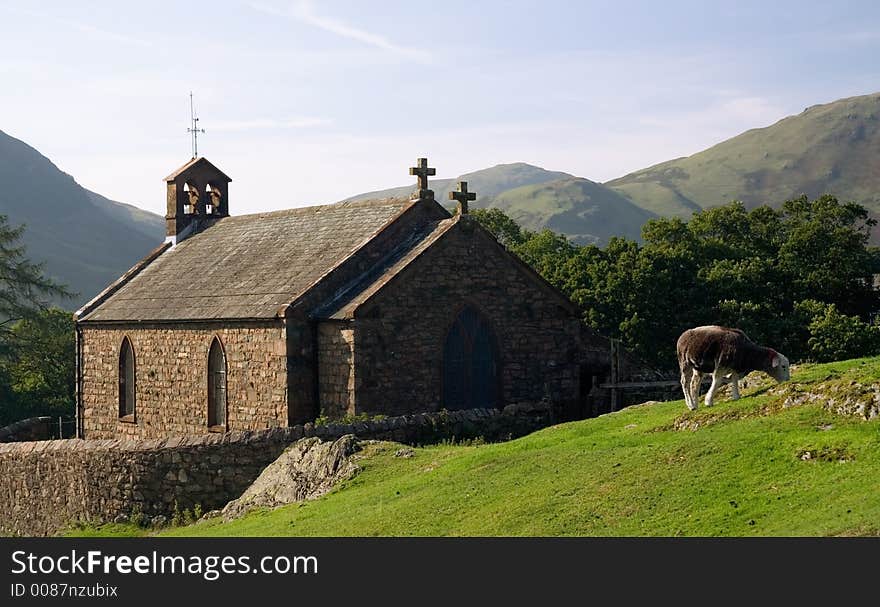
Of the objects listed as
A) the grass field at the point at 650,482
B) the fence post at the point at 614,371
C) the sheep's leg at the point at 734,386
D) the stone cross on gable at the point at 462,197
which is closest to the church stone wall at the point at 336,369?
the stone cross on gable at the point at 462,197

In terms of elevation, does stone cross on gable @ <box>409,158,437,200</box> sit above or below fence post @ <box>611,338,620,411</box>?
above

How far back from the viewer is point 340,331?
30.5 metres

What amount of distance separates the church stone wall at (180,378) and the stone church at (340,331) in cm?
5

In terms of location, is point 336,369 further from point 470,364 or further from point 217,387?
point 217,387

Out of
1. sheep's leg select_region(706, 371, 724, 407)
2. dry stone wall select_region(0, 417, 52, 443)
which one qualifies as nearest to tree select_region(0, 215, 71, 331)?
dry stone wall select_region(0, 417, 52, 443)

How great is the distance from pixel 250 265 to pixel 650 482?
2168cm

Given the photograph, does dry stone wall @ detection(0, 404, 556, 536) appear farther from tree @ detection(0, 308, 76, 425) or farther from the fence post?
tree @ detection(0, 308, 76, 425)

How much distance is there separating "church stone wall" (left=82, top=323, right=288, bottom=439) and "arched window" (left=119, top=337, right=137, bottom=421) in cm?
17

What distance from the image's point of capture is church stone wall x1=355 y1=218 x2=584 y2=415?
30641 millimetres

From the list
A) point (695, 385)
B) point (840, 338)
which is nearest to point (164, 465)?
point (695, 385)

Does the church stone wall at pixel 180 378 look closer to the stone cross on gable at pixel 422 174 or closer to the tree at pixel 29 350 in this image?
the stone cross on gable at pixel 422 174
